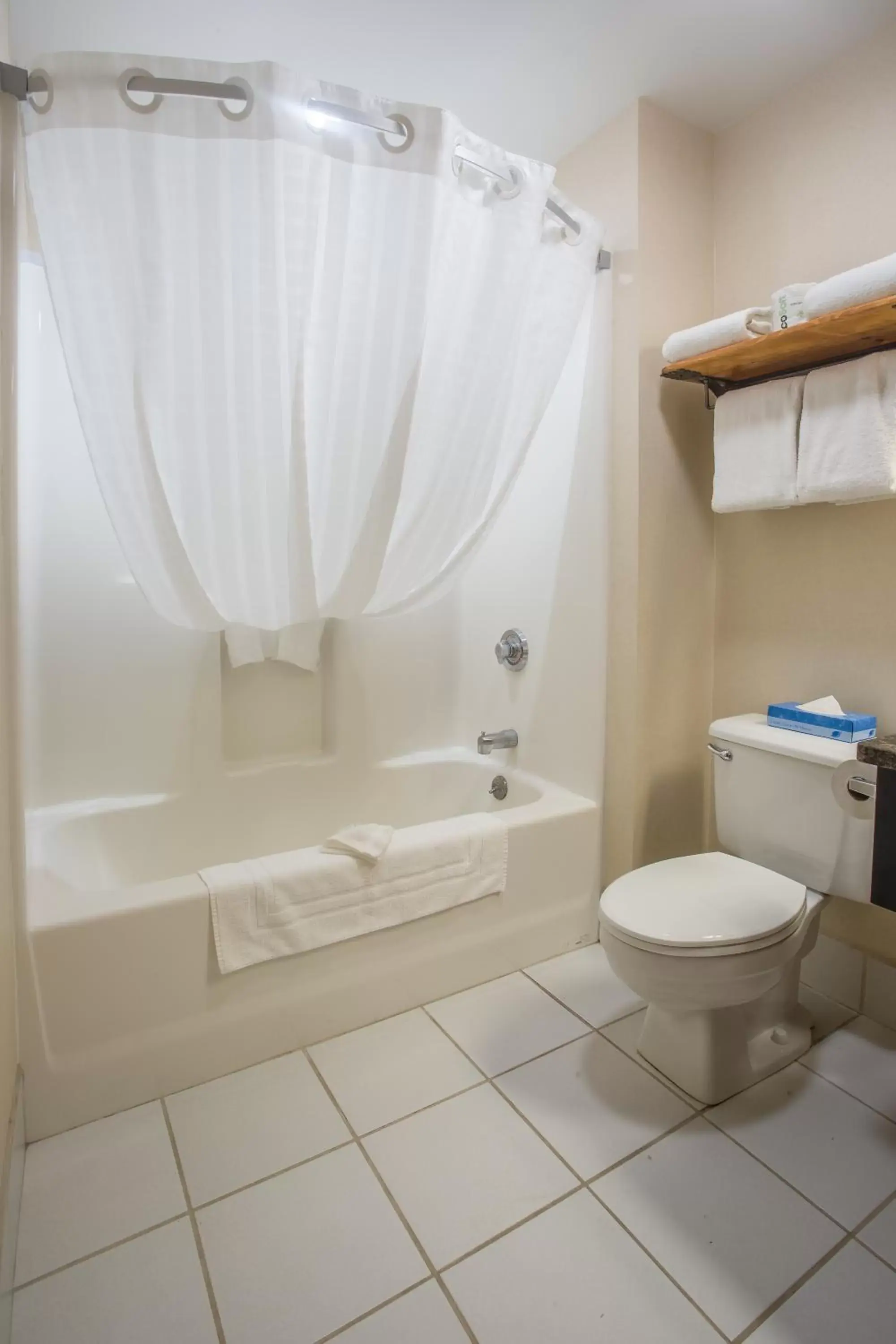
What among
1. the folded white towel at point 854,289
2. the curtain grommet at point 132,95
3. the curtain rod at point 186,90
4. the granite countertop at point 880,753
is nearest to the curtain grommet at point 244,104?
the curtain rod at point 186,90

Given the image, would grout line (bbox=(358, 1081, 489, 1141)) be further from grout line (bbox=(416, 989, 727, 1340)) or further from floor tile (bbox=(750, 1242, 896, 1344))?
floor tile (bbox=(750, 1242, 896, 1344))

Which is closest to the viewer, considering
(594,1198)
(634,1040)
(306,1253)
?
(306,1253)

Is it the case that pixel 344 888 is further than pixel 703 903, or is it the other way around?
pixel 344 888

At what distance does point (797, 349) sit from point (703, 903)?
1.23m

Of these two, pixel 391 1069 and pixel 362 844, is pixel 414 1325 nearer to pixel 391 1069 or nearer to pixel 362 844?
pixel 391 1069

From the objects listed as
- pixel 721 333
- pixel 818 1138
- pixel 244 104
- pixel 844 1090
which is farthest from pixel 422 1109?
pixel 244 104

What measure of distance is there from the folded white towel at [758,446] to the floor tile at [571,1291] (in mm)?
1502

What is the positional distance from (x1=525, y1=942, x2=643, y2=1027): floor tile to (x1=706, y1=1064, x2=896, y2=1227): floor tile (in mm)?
349

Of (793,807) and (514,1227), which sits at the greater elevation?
(793,807)

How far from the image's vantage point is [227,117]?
126 centimetres

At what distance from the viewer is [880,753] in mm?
1197

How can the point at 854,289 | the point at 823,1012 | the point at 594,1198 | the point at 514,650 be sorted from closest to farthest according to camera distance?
the point at 594,1198 < the point at 854,289 < the point at 823,1012 < the point at 514,650

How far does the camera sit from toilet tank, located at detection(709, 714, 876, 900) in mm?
1513

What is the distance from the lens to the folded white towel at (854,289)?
4.26 ft
